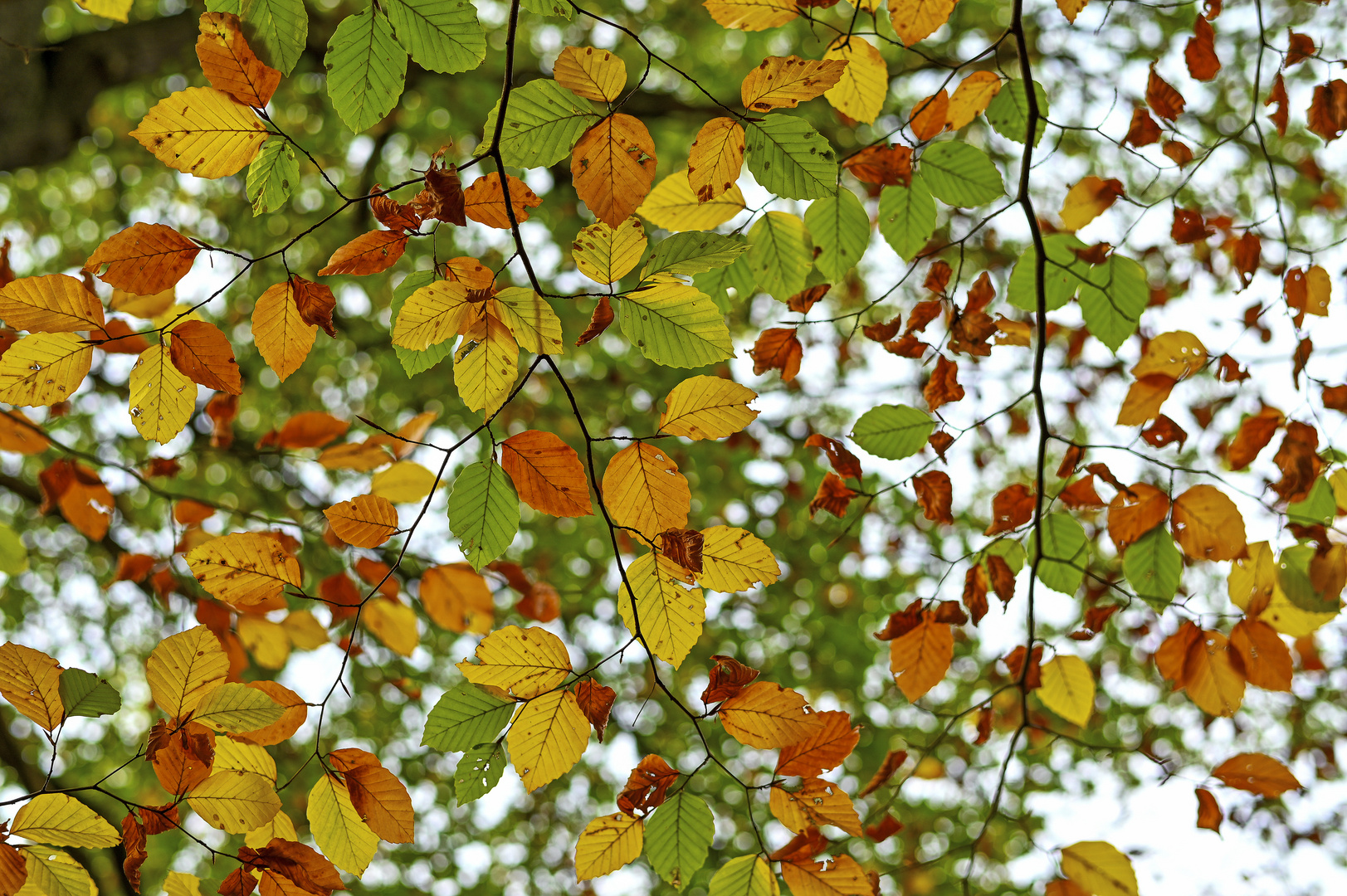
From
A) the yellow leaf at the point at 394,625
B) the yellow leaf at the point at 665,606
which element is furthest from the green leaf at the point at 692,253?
the yellow leaf at the point at 394,625

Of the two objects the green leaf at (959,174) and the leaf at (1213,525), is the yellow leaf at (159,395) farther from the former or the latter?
the leaf at (1213,525)

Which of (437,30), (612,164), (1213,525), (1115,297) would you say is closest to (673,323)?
(612,164)

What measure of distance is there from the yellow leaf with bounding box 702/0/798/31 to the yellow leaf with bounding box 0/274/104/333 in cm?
101

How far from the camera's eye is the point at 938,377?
5.98ft

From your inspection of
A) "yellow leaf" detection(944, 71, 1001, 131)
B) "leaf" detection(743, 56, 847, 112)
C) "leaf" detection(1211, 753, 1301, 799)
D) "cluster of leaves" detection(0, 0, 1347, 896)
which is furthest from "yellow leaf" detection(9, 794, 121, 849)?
"leaf" detection(1211, 753, 1301, 799)

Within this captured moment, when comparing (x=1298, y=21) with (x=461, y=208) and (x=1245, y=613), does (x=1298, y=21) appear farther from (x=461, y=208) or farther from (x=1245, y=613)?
(x=461, y=208)

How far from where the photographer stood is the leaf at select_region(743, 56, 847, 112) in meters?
1.06

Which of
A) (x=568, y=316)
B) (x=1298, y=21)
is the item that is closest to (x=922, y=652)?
(x=568, y=316)

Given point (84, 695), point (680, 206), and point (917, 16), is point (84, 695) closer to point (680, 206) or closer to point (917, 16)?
point (680, 206)

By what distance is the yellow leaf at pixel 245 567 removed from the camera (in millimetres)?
1169

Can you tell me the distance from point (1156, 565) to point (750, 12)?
1.35 metres

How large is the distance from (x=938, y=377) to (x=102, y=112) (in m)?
6.15

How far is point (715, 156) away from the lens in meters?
1.17

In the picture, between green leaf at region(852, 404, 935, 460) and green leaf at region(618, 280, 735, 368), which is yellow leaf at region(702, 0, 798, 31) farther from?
green leaf at region(852, 404, 935, 460)
